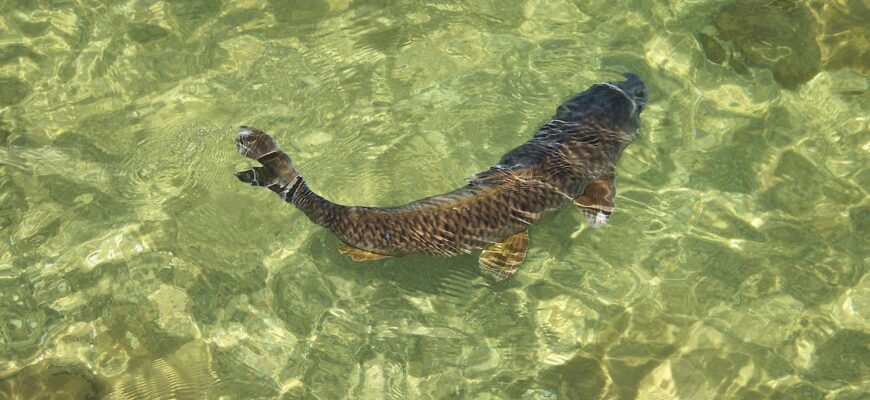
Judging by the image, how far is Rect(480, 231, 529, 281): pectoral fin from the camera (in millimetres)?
5742

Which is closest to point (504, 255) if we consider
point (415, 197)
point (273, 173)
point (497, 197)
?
point (497, 197)

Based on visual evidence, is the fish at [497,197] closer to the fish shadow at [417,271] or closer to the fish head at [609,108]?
the fish head at [609,108]

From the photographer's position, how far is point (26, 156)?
6855 mm

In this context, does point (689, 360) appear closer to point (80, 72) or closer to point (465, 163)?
point (465, 163)

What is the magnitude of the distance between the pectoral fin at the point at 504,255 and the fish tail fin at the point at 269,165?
1456 millimetres

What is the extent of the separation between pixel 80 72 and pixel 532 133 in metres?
4.24

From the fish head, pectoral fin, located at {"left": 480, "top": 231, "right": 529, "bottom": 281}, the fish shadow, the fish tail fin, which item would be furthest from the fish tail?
the fish head

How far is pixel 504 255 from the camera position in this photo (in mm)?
5758

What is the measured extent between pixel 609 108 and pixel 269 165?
276 centimetres

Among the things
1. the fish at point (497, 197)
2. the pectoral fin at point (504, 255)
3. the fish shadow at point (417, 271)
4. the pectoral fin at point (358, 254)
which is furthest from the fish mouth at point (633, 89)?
the pectoral fin at point (358, 254)

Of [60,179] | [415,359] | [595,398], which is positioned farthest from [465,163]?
[60,179]

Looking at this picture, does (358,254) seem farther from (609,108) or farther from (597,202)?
(609,108)

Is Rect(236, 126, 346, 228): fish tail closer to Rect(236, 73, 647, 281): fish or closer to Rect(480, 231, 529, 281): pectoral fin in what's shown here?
Rect(236, 73, 647, 281): fish

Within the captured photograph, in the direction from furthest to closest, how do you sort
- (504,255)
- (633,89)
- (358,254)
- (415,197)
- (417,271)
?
(633,89) < (415,197) < (417,271) < (504,255) < (358,254)
